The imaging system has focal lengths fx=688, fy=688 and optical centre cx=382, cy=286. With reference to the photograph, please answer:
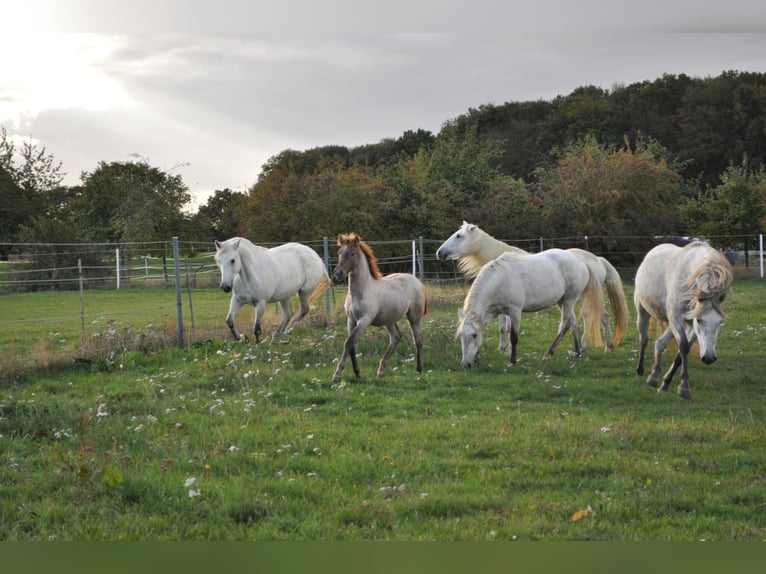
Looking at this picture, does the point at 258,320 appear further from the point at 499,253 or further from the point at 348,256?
the point at 499,253

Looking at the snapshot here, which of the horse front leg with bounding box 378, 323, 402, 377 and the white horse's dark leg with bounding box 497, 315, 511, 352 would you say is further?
the white horse's dark leg with bounding box 497, 315, 511, 352

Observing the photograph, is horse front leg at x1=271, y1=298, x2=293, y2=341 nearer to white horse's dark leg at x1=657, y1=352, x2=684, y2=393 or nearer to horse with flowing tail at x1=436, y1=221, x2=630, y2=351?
horse with flowing tail at x1=436, y1=221, x2=630, y2=351

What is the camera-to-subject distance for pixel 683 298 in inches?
269

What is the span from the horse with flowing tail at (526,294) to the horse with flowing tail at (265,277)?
3.16 m

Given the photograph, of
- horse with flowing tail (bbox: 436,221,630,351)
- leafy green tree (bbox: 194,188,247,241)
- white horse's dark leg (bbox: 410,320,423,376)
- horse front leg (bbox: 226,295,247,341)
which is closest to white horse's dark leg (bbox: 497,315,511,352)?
horse with flowing tail (bbox: 436,221,630,351)

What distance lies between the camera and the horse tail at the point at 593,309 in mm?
9945

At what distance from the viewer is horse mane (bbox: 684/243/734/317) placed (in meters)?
6.45

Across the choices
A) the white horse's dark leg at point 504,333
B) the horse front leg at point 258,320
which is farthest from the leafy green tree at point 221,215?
the white horse's dark leg at point 504,333

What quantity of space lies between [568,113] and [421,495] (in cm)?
4207

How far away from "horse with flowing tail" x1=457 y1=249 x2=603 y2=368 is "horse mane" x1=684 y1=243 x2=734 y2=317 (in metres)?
2.51

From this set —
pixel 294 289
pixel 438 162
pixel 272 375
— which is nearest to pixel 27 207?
pixel 438 162

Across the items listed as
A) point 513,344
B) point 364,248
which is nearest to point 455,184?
point 513,344

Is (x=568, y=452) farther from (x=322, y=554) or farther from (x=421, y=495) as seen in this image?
(x=322, y=554)

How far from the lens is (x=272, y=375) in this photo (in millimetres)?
7758
